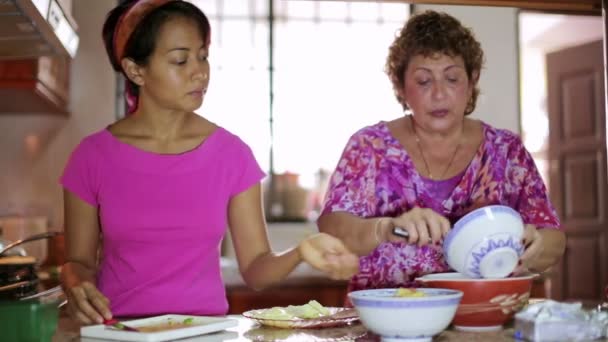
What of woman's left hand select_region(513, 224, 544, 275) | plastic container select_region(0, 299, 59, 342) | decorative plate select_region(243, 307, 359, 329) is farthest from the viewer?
woman's left hand select_region(513, 224, 544, 275)

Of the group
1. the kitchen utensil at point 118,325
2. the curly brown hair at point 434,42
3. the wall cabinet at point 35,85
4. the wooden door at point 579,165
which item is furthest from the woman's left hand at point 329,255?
the wooden door at point 579,165

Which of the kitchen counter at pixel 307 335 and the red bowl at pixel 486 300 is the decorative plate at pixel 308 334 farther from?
the red bowl at pixel 486 300

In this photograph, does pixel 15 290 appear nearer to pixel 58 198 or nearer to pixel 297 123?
pixel 58 198

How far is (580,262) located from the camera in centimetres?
495

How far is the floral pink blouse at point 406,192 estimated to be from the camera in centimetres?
174

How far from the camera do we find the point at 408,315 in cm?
102

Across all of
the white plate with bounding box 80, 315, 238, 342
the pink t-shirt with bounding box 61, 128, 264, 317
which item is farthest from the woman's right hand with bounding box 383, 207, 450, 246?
the pink t-shirt with bounding box 61, 128, 264, 317

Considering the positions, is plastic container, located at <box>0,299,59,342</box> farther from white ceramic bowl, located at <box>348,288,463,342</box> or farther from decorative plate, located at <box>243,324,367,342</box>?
white ceramic bowl, located at <box>348,288,463,342</box>

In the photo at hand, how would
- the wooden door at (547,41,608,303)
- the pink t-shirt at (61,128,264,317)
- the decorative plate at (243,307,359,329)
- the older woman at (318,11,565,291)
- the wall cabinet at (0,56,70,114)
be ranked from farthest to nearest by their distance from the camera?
the wooden door at (547,41,608,303) → the wall cabinet at (0,56,70,114) → the older woman at (318,11,565,291) → the pink t-shirt at (61,128,264,317) → the decorative plate at (243,307,359,329)

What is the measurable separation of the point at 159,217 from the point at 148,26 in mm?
401

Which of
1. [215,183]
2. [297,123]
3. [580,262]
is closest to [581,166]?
[580,262]

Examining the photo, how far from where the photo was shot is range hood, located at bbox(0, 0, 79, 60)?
5.23ft

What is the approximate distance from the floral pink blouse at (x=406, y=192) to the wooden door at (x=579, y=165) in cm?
321

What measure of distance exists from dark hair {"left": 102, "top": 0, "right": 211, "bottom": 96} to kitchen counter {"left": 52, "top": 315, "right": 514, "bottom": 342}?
0.60m
